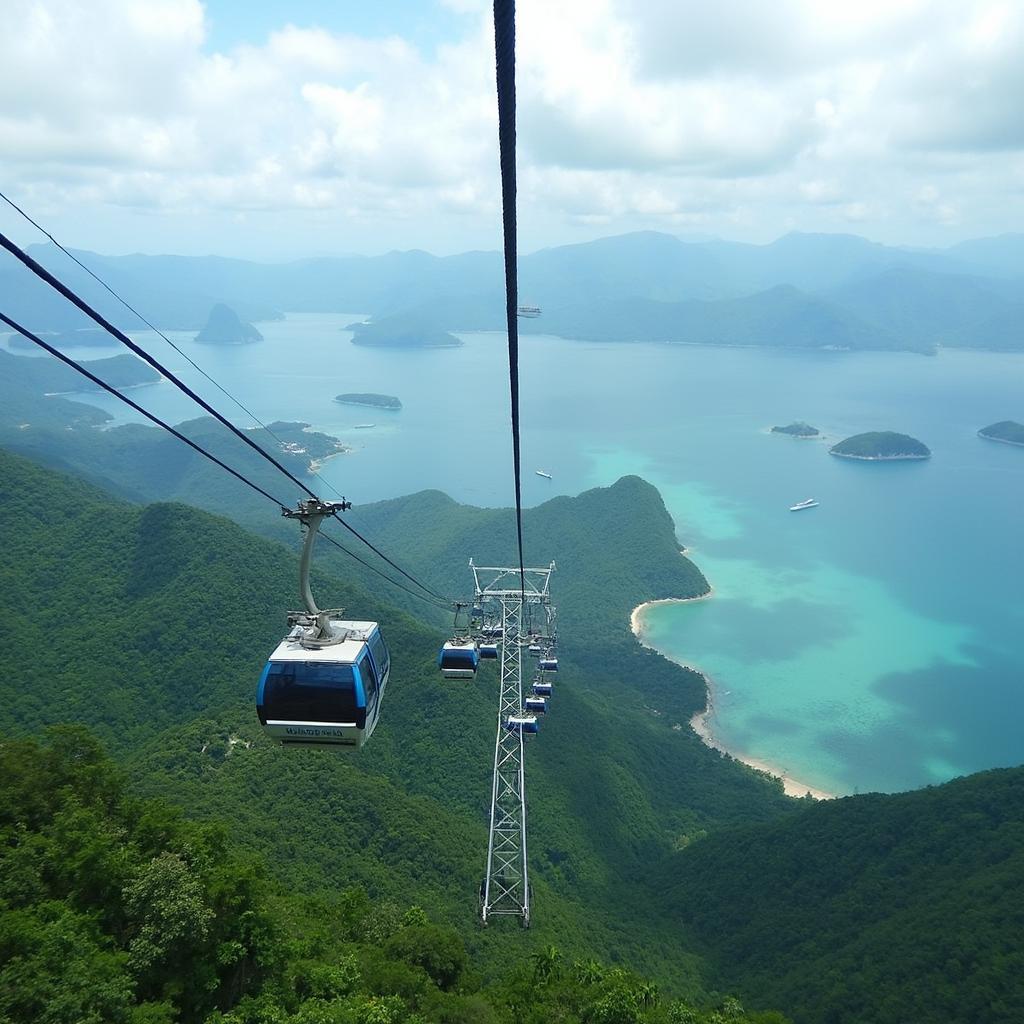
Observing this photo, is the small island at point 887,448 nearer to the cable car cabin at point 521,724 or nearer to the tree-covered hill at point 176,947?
the cable car cabin at point 521,724

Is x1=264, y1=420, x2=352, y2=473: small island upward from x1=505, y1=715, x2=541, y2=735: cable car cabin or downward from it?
upward

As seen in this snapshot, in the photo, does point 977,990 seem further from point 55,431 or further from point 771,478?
point 55,431

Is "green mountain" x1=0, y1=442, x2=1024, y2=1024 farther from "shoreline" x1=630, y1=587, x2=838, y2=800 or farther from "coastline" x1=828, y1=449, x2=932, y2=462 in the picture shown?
"coastline" x1=828, y1=449, x2=932, y2=462

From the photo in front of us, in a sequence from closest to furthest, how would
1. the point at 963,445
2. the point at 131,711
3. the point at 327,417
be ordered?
the point at 131,711
the point at 963,445
the point at 327,417

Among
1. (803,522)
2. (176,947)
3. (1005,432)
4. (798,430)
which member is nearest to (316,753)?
(176,947)

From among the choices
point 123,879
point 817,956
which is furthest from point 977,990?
point 123,879

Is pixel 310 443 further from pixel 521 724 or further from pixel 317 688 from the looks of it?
pixel 317 688

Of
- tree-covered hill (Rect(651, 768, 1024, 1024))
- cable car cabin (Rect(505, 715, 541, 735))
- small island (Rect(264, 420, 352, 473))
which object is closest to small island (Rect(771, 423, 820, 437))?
small island (Rect(264, 420, 352, 473))
